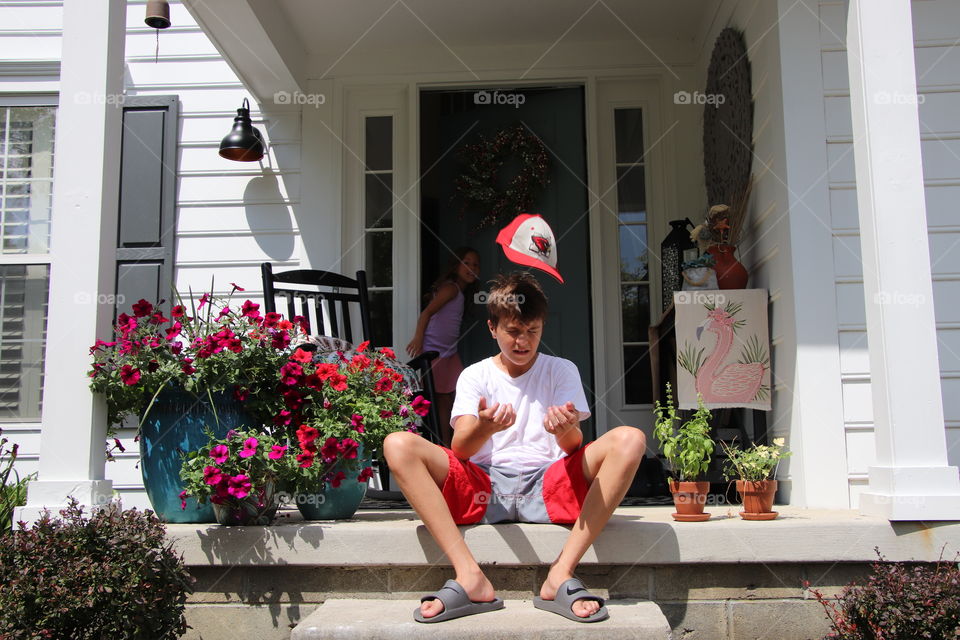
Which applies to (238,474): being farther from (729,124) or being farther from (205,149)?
(729,124)

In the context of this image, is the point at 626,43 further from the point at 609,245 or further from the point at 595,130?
the point at 609,245

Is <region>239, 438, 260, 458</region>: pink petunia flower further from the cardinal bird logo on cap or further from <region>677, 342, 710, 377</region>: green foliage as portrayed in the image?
<region>677, 342, 710, 377</region>: green foliage

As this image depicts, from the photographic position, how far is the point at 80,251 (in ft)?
8.37

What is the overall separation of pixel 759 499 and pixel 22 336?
12.5ft

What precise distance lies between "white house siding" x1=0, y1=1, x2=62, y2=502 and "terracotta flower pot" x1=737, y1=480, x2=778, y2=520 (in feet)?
13.4

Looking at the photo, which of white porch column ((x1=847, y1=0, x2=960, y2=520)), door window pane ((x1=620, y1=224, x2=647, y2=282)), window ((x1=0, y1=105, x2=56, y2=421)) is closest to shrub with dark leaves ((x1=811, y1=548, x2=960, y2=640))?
white porch column ((x1=847, y1=0, x2=960, y2=520))

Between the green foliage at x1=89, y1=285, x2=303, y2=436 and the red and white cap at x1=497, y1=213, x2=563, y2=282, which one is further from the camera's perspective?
the red and white cap at x1=497, y1=213, x2=563, y2=282

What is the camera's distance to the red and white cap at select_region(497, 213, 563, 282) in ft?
9.71

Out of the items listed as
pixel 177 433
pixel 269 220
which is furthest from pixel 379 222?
pixel 177 433

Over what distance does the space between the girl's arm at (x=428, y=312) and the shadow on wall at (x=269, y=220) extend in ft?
2.57

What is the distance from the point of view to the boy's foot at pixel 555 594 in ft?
6.51

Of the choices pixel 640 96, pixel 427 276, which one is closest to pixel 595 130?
pixel 640 96

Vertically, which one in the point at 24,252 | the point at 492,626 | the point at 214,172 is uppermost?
the point at 214,172

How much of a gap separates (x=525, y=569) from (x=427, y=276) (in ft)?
8.93
